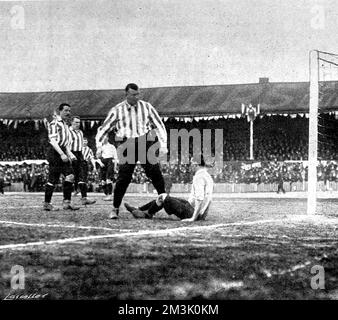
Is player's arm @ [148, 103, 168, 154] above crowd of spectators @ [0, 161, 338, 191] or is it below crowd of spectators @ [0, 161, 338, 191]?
above

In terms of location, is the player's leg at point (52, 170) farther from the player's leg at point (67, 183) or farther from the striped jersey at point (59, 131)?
the striped jersey at point (59, 131)

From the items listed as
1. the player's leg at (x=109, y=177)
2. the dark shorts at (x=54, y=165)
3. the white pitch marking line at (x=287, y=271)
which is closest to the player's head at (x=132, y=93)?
the dark shorts at (x=54, y=165)

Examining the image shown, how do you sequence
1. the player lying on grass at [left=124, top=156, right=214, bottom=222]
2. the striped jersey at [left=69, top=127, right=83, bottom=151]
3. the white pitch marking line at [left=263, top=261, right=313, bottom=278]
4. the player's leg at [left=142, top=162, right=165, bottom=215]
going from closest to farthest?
the white pitch marking line at [left=263, top=261, right=313, bottom=278] → the player lying on grass at [left=124, top=156, right=214, bottom=222] → the player's leg at [left=142, top=162, right=165, bottom=215] → the striped jersey at [left=69, top=127, right=83, bottom=151]

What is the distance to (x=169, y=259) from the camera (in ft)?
16.8

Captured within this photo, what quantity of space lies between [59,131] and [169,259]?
253 inches

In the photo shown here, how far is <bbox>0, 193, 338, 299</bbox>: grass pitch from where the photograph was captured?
13.3 ft

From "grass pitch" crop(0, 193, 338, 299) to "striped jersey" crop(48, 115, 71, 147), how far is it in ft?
9.74

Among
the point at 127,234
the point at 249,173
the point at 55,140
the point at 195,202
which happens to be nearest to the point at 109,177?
the point at 55,140

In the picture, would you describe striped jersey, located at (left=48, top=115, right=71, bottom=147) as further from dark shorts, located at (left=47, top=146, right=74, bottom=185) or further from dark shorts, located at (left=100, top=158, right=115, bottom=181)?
dark shorts, located at (left=100, top=158, right=115, bottom=181)

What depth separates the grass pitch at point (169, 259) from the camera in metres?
4.06

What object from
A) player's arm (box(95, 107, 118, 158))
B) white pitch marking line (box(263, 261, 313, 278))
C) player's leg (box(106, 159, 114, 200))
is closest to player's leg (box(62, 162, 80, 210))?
player's arm (box(95, 107, 118, 158))

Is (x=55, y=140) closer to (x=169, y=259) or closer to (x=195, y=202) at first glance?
(x=195, y=202)

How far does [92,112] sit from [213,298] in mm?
27459

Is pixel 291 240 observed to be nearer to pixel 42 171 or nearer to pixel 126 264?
pixel 126 264
